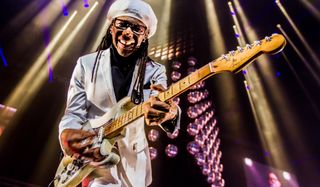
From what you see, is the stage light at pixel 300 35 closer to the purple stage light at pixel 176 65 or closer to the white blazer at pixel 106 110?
the purple stage light at pixel 176 65

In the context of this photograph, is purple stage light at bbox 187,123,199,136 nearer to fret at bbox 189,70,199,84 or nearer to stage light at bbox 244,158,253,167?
stage light at bbox 244,158,253,167

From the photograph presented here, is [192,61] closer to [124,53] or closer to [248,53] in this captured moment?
[124,53]

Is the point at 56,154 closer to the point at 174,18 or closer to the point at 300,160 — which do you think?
the point at 174,18

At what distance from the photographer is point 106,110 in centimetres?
193

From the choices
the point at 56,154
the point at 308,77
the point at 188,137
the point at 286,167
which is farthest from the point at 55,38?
the point at 286,167

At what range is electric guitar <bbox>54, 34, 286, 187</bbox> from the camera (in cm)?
167

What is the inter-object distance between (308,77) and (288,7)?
6.88 ft

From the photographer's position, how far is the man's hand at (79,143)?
5.66ft

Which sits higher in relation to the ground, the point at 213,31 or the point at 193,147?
the point at 213,31

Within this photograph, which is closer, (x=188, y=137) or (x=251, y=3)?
(x=251, y=3)

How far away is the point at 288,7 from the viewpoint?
17.7ft

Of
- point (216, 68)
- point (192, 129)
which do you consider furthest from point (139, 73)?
point (192, 129)

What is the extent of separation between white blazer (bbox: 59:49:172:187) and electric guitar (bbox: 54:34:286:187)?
0.07m

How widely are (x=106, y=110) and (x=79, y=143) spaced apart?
30 cm
